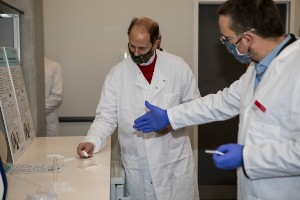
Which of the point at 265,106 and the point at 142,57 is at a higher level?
the point at 142,57

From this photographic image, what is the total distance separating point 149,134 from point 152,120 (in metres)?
0.18

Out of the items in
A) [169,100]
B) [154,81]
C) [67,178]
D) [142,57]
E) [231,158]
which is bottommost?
[67,178]

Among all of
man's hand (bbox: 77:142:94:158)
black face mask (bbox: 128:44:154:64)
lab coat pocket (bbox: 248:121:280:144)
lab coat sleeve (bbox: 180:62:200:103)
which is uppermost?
black face mask (bbox: 128:44:154:64)

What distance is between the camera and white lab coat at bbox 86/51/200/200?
5.90 feet

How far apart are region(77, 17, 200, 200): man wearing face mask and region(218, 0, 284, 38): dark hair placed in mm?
621

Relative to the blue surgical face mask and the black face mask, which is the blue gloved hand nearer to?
the black face mask

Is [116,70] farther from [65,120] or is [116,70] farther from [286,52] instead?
[65,120]

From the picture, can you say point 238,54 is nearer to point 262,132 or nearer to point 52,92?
point 262,132

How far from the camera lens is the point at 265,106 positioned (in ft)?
3.98

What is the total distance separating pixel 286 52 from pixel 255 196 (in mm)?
560

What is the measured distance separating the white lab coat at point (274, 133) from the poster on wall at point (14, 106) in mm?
995

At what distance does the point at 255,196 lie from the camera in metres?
1.28

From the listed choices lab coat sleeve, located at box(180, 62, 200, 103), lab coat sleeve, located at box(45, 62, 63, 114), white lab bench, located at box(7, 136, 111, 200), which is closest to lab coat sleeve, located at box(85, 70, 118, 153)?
white lab bench, located at box(7, 136, 111, 200)

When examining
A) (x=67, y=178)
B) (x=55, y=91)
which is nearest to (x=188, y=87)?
(x=67, y=178)
